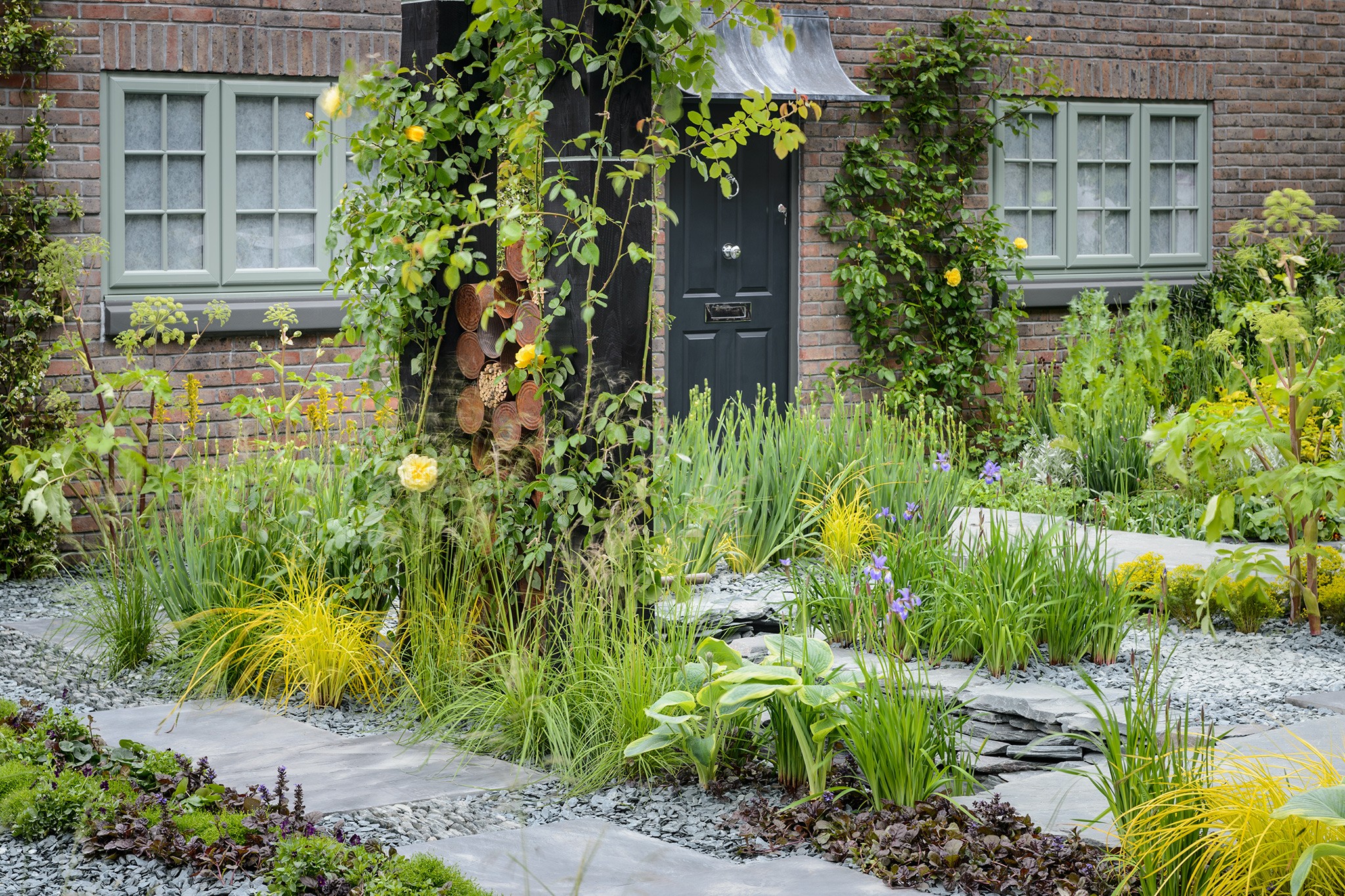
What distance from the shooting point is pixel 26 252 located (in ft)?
21.3

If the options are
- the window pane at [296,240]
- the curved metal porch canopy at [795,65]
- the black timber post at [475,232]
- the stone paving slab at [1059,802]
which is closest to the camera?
the stone paving slab at [1059,802]

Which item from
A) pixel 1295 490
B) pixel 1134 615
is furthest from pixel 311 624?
pixel 1295 490

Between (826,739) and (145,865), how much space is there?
1525 mm

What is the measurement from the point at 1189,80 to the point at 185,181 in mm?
6800

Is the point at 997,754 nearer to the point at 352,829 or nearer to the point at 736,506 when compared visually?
the point at 352,829

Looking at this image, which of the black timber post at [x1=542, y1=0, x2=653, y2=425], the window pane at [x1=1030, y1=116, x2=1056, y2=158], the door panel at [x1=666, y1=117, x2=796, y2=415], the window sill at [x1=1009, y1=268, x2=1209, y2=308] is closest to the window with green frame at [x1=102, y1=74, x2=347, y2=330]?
the door panel at [x1=666, y1=117, x2=796, y2=415]

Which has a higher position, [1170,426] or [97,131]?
[97,131]

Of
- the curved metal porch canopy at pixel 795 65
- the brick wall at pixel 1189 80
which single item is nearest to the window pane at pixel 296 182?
the curved metal porch canopy at pixel 795 65

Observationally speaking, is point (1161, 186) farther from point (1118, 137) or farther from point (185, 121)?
point (185, 121)

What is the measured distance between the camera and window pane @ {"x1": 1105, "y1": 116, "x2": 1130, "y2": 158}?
32.8ft

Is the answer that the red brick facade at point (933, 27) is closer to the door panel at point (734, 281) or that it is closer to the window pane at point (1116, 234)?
the door panel at point (734, 281)

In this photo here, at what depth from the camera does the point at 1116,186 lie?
10.0 metres

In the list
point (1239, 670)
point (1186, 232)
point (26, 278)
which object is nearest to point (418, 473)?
point (1239, 670)

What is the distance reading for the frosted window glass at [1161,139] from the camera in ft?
33.2
